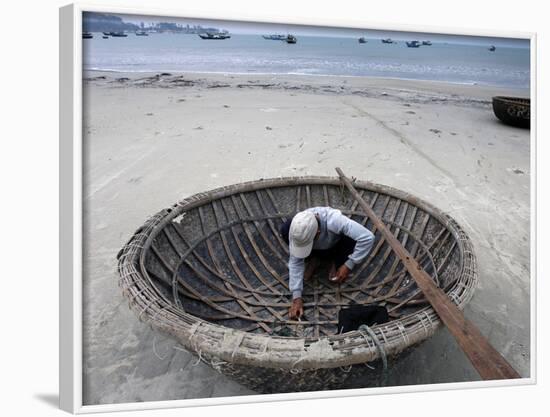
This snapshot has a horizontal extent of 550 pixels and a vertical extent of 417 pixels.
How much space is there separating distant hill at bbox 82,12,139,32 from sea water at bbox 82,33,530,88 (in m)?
0.03

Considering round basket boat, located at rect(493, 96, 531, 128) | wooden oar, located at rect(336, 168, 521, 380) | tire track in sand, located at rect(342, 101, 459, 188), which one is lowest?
wooden oar, located at rect(336, 168, 521, 380)

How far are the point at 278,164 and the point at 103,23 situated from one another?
2354mm

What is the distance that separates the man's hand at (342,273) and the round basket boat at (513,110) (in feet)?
4.91

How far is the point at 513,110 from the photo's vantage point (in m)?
2.90

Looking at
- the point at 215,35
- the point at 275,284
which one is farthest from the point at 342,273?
the point at 215,35

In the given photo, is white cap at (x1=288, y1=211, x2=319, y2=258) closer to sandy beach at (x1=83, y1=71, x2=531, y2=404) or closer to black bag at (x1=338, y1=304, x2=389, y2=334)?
black bag at (x1=338, y1=304, x2=389, y2=334)

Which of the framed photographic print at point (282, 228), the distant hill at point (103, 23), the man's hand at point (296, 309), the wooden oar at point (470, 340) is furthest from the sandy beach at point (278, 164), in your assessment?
the man's hand at point (296, 309)

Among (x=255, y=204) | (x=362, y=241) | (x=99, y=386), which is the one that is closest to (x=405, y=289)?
(x=362, y=241)

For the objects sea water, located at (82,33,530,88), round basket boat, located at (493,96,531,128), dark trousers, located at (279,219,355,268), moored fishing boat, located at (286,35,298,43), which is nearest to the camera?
sea water, located at (82,33,530,88)

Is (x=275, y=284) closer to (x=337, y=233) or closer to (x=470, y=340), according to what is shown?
(x=337, y=233)

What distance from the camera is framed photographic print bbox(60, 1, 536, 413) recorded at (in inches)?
60.2

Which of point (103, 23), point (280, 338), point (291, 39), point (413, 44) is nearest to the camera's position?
point (280, 338)

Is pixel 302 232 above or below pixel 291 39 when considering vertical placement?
below

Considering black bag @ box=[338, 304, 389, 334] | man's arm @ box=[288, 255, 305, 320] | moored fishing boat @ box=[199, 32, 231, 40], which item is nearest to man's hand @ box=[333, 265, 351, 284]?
man's arm @ box=[288, 255, 305, 320]
